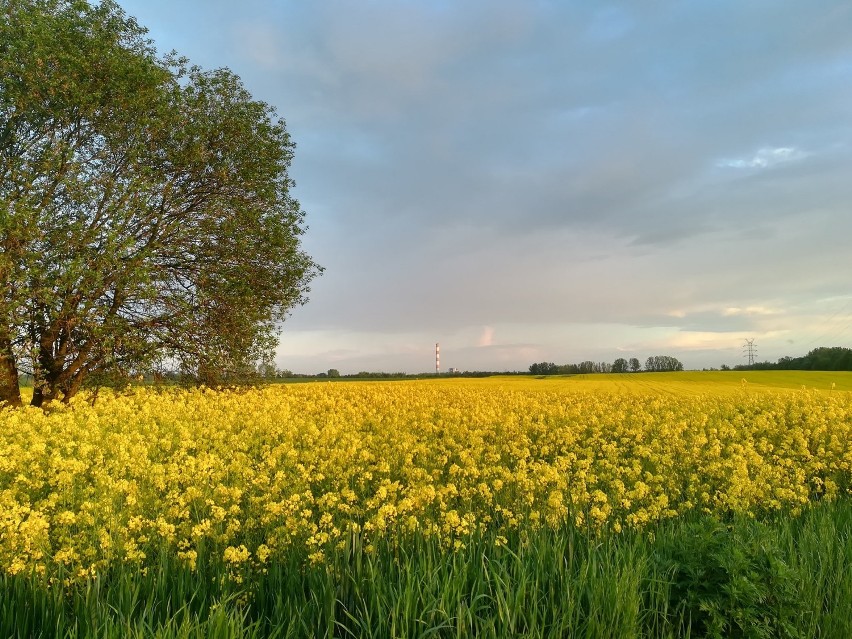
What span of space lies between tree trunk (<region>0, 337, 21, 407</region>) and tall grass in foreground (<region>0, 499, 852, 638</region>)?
15.8m

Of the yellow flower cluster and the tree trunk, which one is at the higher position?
the tree trunk

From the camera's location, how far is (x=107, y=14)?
20.5m

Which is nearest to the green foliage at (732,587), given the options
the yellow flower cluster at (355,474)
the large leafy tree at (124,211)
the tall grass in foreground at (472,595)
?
the tall grass in foreground at (472,595)

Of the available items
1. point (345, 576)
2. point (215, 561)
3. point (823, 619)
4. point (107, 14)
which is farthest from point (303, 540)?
point (107, 14)

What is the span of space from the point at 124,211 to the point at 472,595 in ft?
59.2

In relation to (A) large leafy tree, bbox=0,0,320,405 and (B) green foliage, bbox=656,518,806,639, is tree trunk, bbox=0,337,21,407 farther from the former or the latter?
(B) green foliage, bbox=656,518,806,639

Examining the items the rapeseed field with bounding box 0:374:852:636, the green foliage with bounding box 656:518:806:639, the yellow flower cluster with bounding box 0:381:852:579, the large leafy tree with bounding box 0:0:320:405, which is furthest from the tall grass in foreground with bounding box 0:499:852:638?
the large leafy tree with bounding box 0:0:320:405

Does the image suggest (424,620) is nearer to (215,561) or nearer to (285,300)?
(215,561)

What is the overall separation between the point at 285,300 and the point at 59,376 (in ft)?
28.6

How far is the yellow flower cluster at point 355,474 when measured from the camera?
6555 millimetres

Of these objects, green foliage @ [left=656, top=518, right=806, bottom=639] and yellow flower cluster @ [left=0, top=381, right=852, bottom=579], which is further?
yellow flower cluster @ [left=0, top=381, right=852, bottom=579]

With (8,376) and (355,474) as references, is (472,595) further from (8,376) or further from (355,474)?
(8,376)

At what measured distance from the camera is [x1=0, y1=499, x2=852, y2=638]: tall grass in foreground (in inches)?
183

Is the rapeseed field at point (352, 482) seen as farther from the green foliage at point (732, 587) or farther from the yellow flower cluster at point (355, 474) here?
the green foliage at point (732, 587)
